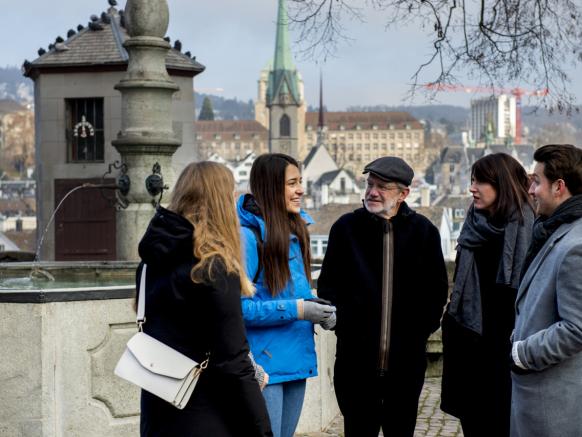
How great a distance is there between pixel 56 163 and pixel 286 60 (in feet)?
485

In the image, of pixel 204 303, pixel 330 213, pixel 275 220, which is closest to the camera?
pixel 204 303

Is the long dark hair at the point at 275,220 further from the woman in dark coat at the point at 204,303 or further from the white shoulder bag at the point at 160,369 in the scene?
the white shoulder bag at the point at 160,369

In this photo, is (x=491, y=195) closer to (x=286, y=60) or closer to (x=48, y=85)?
(x=48, y=85)

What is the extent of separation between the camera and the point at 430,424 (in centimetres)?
850

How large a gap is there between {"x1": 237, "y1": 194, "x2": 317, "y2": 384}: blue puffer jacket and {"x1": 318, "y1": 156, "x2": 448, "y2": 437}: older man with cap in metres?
0.46

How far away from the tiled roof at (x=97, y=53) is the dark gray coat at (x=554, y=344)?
1999 centimetres

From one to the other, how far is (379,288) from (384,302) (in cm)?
7

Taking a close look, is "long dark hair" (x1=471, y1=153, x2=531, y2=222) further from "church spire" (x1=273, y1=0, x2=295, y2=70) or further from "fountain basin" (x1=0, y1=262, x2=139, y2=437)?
"church spire" (x1=273, y1=0, x2=295, y2=70)

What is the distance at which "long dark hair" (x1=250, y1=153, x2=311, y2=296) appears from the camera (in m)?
4.83

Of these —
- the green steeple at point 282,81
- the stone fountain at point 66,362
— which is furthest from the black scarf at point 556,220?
the green steeple at point 282,81

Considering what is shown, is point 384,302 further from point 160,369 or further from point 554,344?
point 160,369

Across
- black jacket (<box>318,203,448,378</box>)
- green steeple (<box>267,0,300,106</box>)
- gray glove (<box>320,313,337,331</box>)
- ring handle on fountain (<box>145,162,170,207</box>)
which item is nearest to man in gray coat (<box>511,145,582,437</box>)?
gray glove (<box>320,313,337,331</box>)

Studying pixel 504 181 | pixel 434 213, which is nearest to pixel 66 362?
pixel 504 181

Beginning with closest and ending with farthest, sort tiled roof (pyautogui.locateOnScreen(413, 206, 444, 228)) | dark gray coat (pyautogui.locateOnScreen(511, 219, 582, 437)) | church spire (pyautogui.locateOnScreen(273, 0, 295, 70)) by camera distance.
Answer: dark gray coat (pyautogui.locateOnScreen(511, 219, 582, 437))
tiled roof (pyautogui.locateOnScreen(413, 206, 444, 228))
church spire (pyautogui.locateOnScreen(273, 0, 295, 70))
